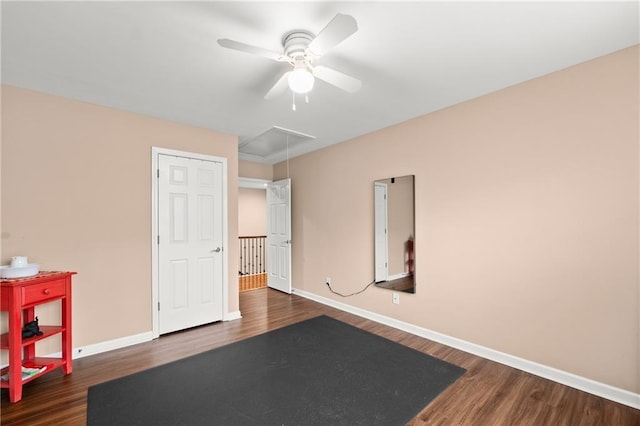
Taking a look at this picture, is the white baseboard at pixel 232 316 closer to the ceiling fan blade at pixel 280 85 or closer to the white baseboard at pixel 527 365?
the white baseboard at pixel 527 365

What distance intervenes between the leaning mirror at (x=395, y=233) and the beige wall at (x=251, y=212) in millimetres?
4498

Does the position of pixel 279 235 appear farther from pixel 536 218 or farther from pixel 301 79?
pixel 536 218

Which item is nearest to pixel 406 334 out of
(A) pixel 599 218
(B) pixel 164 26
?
(A) pixel 599 218

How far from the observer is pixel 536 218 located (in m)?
2.38

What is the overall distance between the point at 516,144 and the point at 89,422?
386cm

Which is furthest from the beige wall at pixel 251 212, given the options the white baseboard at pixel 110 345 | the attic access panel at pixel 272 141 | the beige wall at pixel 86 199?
the white baseboard at pixel 110 345

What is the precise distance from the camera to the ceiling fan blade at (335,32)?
4.44 ft

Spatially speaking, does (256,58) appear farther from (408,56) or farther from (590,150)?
(590,150)

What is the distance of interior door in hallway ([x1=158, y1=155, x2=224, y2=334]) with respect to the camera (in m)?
3.27

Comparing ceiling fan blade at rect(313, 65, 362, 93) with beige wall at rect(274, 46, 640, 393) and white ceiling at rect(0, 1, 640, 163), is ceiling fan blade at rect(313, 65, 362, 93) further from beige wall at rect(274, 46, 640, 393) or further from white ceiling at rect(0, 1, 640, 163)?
beige wall at rect(274, 46, 640, 393)

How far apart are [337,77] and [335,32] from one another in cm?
43

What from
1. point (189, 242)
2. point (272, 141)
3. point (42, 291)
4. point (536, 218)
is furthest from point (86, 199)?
point (536, 218)

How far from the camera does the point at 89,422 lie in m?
1.82

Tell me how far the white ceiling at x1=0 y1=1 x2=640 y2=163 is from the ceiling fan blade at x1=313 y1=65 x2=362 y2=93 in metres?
0.24
